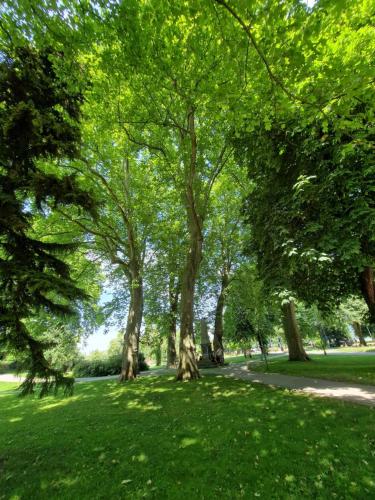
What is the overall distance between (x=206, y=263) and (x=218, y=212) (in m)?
4.45

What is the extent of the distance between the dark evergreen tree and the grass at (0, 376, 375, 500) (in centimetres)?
140

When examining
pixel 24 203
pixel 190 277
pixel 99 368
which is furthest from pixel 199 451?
pixel 99 368

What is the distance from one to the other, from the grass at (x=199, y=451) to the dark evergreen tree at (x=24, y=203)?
1.40 meters

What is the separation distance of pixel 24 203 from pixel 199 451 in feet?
17.3

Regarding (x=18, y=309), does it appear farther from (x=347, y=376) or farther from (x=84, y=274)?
(x=84, y=274)

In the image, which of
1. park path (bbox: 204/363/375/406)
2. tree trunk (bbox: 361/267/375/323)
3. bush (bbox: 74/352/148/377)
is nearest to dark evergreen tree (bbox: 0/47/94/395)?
park path (bbox: 204/363/375/406)

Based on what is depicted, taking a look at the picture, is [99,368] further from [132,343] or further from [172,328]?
[132,343]

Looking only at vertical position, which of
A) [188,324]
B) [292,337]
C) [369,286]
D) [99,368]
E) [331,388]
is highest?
[369,286]

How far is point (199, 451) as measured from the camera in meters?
4.52

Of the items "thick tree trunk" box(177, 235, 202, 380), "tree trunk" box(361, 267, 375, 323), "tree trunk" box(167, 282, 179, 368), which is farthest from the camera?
"tree trunk" box(167, 282, 179, 368)

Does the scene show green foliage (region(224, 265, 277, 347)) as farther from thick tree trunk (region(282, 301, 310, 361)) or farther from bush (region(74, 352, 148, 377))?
bush (region(74, 352, 148, 377))

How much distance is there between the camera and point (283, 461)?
3959mm

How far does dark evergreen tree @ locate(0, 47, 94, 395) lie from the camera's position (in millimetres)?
4340

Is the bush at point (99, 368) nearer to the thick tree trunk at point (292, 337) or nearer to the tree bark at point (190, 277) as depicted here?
the tree bark at point (190, 277)
